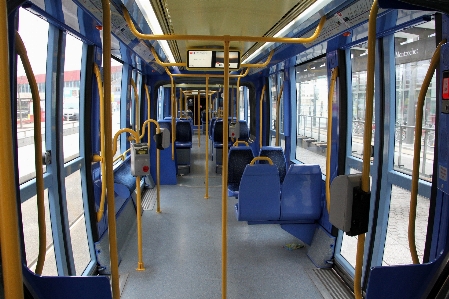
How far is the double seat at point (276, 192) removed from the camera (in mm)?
4234

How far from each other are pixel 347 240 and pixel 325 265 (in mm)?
1102

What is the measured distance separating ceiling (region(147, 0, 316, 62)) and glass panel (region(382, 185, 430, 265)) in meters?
2.04

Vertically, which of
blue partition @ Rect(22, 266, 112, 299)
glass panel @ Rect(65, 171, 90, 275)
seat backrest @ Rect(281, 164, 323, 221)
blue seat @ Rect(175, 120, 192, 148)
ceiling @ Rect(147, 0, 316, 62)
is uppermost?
ceiling @ Rect(147, 0, 316, 62)

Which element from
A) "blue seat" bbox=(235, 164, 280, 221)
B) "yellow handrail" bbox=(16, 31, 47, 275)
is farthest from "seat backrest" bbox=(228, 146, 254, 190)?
"yellow handrail" bbox=(16, 31, 47, 275)

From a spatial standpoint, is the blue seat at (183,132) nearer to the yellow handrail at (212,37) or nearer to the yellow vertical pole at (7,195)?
the yellow handrail at (212,37)

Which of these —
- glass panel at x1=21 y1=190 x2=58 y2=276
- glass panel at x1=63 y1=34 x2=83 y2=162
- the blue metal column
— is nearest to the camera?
the blue metal column

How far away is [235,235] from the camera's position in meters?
5.18

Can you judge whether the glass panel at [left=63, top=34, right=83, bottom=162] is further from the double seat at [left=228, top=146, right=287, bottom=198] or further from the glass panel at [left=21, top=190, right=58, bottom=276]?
the double seat at [left=228, top=146, right=287, bottom=198]

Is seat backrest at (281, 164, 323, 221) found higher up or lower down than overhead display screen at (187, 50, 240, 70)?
lower down

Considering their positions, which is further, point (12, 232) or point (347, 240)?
point (347, 240)

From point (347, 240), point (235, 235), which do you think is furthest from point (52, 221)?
point (347, 240)

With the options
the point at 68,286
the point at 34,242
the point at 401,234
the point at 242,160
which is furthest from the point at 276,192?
the point at 34,242

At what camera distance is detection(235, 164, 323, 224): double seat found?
423 cm

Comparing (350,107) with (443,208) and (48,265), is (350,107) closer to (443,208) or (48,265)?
(443,208)
